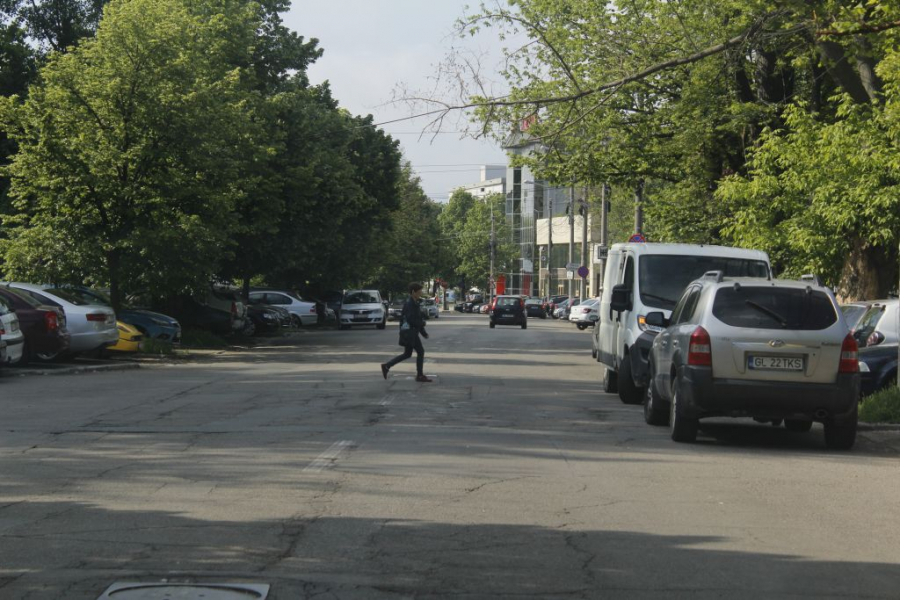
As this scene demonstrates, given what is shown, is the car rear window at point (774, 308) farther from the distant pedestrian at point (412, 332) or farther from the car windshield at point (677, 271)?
the distant pedestrian at point (412, 332)

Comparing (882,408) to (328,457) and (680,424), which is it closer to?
(680,424)

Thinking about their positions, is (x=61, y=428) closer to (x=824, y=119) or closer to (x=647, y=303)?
(x=647, y=303)

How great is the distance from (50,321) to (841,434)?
14.6m

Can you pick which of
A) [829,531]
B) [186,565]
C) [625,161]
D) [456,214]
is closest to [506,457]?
[829,531]

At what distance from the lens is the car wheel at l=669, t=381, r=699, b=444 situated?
39.7ft

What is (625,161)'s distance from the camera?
104ft

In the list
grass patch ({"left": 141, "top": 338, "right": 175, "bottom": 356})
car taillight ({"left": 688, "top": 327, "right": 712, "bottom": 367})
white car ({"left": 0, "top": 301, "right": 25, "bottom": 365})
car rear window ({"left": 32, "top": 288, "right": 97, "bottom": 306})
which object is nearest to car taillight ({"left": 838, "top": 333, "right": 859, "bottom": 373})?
car taillight ({"left": 688, "top": 327, "right": 712, "bottom": 367})

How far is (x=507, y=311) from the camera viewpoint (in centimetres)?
5366

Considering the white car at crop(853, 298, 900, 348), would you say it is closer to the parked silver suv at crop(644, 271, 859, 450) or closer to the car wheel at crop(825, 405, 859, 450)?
the car wheel at crop(825, 405, 859, 450)

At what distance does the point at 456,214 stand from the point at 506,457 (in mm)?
151140

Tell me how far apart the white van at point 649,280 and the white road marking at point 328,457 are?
6016 millimetres

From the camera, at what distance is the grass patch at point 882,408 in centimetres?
1379

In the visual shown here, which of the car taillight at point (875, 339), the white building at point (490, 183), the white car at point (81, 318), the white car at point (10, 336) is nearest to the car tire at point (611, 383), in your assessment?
the car taillight at point (875, 339)

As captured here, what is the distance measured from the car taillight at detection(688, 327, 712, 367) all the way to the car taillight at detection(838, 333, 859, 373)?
4.36 feet
